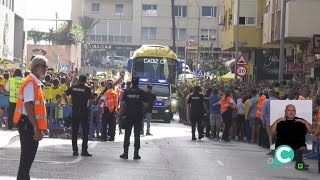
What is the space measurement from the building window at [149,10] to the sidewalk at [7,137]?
79.9 metres

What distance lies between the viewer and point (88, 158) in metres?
19.6

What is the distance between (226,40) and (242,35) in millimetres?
5317

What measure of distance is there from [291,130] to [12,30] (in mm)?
59059

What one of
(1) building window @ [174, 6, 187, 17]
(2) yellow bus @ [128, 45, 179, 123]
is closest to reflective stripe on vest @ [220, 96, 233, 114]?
(2) yellow bus @ [128, 45, 179, 123]

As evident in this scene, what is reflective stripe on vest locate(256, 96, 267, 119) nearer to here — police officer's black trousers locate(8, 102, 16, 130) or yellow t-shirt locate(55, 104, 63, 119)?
yellow t-shirt locate(55, 104, 63, 119)

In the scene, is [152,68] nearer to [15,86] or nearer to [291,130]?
[15,86]

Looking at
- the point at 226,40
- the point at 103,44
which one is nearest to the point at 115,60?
the point at 103,44

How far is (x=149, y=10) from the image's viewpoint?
10544 centimetres

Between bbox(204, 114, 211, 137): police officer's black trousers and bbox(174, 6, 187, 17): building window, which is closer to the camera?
bbox(204, 114, 211, 137): police officer's black trousers

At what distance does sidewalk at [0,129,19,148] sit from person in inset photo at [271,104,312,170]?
6798mm

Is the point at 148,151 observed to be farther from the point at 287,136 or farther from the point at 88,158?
the point at 287,136

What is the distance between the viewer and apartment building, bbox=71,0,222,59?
10425cm

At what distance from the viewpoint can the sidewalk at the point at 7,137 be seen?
21.7m

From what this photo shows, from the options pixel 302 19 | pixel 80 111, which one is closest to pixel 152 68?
pixel 302 19
